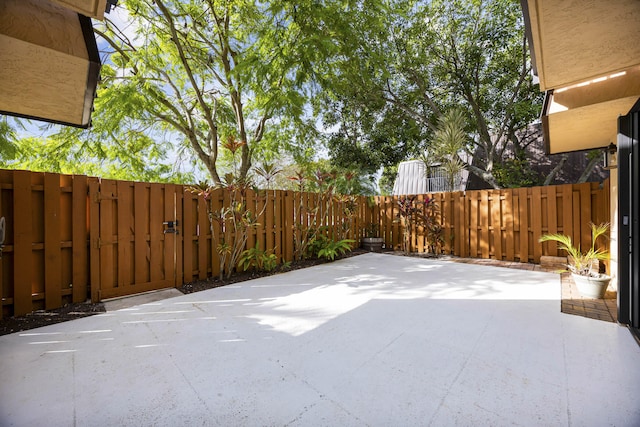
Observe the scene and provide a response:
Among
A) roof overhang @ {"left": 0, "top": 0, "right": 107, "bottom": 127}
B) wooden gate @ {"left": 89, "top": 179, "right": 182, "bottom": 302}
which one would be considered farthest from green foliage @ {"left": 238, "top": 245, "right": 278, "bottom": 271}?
roof overhang @ {"left": 0, "top": 0, "right": 107, "bottom": 127}

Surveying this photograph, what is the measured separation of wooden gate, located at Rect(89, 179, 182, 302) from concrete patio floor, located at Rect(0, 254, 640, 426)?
0.66m

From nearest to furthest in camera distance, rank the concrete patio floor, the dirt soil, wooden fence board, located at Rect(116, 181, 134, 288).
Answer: the concrete patio floor < the dirt soil < wooden fence board, located at Rect(116, 181, 134, 288)

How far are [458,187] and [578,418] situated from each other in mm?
14201

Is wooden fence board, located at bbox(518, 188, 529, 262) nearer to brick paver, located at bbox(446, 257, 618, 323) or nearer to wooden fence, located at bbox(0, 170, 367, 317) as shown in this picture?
Answer: brick paver, located at bbox(446, 257, 618, 323)

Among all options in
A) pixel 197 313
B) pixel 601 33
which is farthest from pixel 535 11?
pixel 197 313

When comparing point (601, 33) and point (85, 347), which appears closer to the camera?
point (601, 33)

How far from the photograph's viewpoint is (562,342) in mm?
2236

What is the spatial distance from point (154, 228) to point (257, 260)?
5.74 ft

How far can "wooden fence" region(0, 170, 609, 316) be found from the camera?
9.49 feet

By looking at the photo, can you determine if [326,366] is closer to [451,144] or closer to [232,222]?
[232,222]

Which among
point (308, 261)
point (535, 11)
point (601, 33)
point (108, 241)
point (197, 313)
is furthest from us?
point (308, 261)

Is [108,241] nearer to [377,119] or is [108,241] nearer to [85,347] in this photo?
[85,347]

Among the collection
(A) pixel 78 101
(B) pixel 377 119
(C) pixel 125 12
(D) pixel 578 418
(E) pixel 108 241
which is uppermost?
(C) pixel 125 12

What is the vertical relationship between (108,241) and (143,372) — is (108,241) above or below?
above
